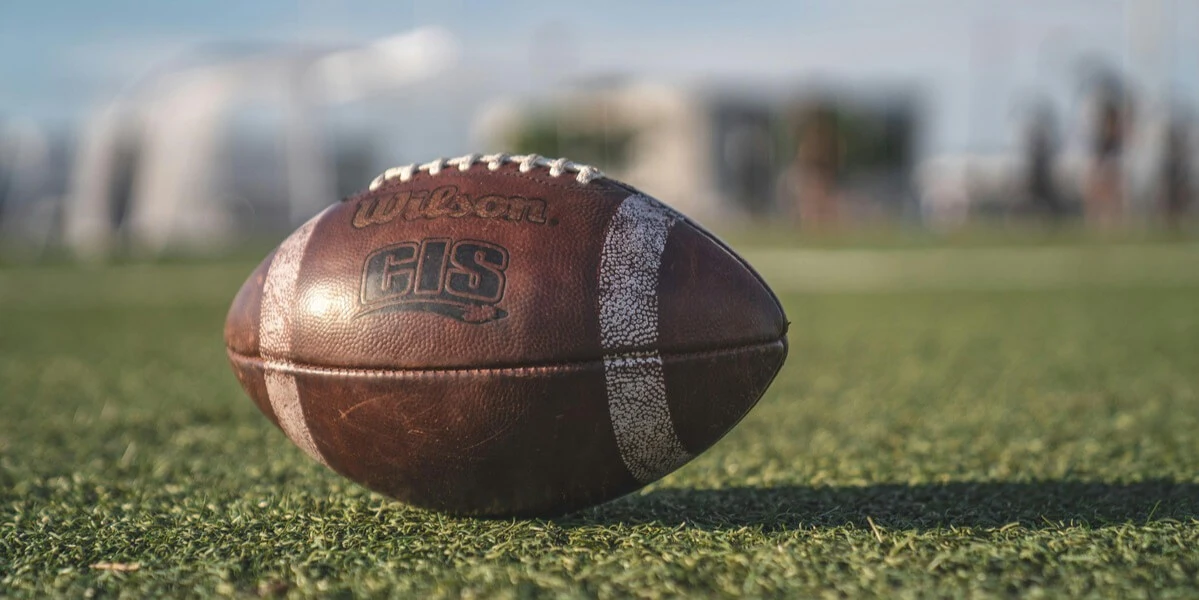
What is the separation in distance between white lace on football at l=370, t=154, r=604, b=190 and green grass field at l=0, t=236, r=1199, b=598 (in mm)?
617

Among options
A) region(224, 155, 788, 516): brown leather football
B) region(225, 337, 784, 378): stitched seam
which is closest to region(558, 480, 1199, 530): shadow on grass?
region(224, 155, 788, 516): brown leather football

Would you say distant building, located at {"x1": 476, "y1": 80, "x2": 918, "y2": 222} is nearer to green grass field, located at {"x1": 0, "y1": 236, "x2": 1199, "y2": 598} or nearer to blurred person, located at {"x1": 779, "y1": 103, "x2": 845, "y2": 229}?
blurred person, located at {"x1": 779, "y1": 103, "x2": 845, "y2": 229}

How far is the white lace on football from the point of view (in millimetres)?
1995

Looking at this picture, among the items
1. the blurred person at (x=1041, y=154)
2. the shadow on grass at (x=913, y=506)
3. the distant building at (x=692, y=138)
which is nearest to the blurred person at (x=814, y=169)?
the blurred person at (x=1041, y=154)

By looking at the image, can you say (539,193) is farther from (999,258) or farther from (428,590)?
(999,258)

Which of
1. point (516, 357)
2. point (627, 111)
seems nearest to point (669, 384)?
point (516, 357)

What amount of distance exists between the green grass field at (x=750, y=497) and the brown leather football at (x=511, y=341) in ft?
0.46

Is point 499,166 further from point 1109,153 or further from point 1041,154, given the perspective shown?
point 1041,154

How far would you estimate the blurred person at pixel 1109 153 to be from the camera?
14.9 meters

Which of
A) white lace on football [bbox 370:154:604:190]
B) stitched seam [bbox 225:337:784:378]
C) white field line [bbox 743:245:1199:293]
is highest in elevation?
white lace on football [bbox 370:154:604:190]

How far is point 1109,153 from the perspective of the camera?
15344 mm

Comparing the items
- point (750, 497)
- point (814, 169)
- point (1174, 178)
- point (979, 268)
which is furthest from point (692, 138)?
point (750, 497)

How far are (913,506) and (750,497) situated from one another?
1.02 ft

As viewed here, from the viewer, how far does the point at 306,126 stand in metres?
25.1
